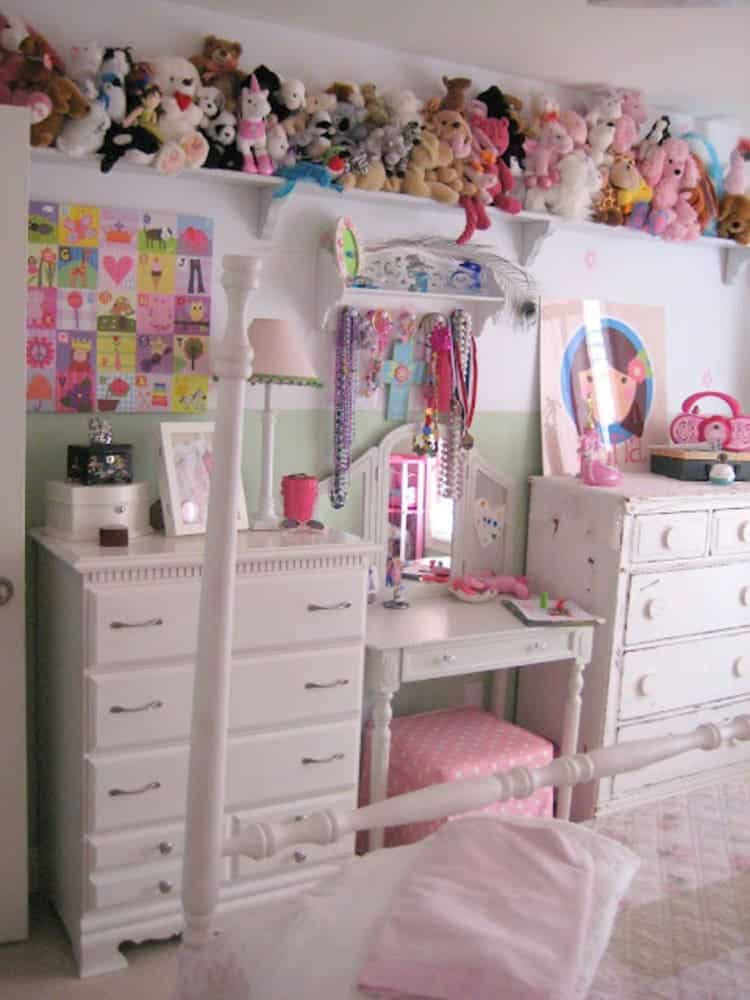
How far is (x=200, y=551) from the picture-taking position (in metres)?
2.42

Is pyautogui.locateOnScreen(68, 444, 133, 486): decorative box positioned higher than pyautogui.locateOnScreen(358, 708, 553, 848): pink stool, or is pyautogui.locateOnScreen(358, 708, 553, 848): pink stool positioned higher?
pyautogui.locateOnScreen(68, 444, 133, 486): decorative box

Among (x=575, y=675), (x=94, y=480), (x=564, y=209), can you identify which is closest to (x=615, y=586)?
(x=575, y=675)

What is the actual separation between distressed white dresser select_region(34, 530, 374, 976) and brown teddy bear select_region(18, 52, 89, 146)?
0.98m

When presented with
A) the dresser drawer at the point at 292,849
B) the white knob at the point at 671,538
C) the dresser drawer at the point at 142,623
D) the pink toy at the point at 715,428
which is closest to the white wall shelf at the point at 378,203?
the pink toy at the point at 715,428

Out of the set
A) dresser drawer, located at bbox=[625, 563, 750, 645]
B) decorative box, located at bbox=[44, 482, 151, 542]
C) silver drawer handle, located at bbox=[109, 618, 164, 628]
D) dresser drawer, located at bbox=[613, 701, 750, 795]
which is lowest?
dresser drawer, located at bbox=[613, 701, 750, 795]

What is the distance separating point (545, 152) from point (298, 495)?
1.34 metres

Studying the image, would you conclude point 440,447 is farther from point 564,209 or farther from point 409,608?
point 564,209

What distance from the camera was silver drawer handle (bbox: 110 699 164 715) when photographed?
2.36 meters

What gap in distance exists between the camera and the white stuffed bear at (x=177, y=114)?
8.47 ft

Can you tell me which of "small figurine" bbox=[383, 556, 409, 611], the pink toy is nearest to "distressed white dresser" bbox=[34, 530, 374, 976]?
"small figurine" bbox=[383, 556, 409, 611]

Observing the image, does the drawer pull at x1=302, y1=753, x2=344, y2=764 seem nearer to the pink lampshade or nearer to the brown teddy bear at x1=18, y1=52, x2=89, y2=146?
the pink lampshade

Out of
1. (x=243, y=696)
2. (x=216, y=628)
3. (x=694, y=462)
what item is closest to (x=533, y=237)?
(x=694, y=462)

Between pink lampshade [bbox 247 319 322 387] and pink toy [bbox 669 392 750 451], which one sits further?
pink toy [bbox 669 392 750 451]

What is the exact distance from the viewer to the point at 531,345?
3.43 metres
